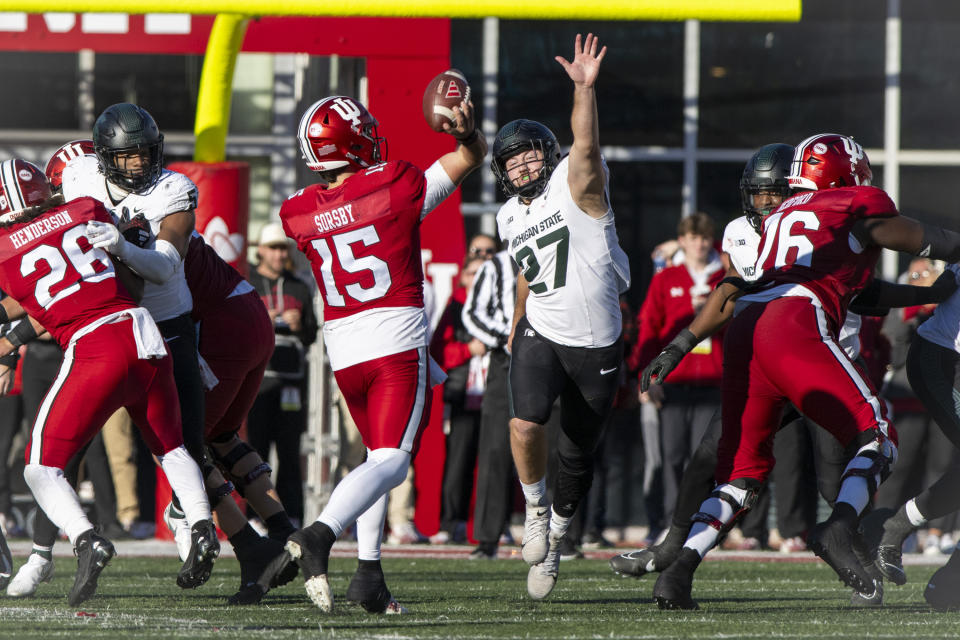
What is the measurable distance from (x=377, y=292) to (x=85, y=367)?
1.06 meters

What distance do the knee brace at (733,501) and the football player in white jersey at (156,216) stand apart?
6.34ft

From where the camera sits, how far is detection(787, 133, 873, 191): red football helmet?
5.56 m

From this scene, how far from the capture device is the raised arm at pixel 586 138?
5047 mm

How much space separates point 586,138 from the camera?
5.10 metres

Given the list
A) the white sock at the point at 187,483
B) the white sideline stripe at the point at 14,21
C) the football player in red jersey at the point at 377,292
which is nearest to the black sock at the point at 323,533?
the football player in red jersey at the point at 377,292

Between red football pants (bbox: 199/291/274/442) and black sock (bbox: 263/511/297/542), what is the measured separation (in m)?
0.41

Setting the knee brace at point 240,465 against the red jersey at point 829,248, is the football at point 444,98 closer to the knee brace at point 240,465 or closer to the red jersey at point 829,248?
the red jersey at point 829,248

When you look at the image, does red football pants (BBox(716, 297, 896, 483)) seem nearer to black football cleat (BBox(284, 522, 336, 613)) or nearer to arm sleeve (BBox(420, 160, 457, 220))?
arm sleeve (BBox(420, 160, 457, 220))

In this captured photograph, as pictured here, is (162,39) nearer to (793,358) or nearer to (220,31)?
(220,31)

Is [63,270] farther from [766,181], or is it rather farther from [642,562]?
[766,181]

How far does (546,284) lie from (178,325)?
145 centimetres

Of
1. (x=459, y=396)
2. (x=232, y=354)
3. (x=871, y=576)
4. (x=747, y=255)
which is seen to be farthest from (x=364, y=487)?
(x=459, y=396)

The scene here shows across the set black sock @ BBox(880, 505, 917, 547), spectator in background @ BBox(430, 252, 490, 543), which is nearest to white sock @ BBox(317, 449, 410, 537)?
black sock @ BBox(880, 505, 917, 547)

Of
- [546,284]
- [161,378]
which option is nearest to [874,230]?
[546,284]
